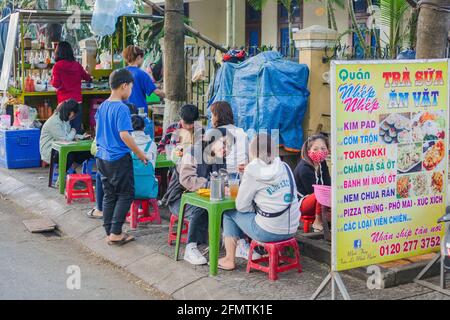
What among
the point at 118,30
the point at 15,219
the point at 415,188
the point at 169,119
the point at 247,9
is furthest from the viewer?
the point at 247,9

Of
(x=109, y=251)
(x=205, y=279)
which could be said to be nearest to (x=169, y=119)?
(x=109, y=251)

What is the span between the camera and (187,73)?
43.4 feet

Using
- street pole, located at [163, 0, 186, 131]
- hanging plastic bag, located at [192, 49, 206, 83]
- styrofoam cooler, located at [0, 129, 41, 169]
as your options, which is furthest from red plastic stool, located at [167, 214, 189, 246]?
hanging plastic bag, located at [192, 49, 206, 83]

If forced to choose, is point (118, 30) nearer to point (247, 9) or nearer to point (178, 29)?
point (178, 29)

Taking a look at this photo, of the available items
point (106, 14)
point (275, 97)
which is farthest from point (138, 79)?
point (106, 14)

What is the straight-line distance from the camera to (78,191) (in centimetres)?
952

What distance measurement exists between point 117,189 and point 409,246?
2.96m

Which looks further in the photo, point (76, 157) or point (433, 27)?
point (76, 157)

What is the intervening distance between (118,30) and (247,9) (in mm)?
7596

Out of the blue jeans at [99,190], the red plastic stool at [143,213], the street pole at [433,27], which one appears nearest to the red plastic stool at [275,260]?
the red plastic stool at [143,213]

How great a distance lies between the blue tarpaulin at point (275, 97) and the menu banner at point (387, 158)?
11.0 ft

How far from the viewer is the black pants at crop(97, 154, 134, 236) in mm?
7281

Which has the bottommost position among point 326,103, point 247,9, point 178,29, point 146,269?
point 146,269

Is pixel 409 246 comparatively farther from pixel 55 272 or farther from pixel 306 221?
pixel 55 272
